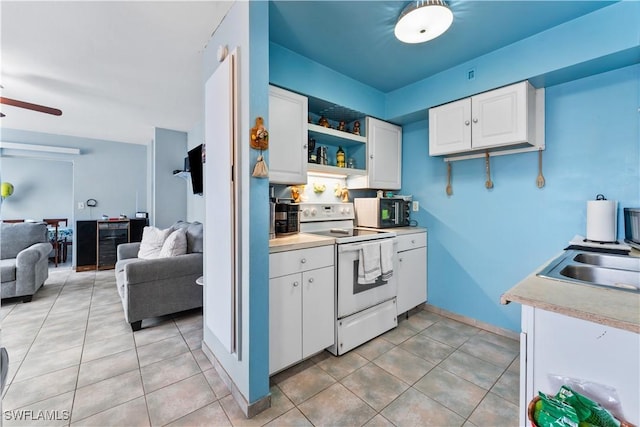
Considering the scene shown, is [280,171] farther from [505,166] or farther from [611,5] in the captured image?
[611,5]

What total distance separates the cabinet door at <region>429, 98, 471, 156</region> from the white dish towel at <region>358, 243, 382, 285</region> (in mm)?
1125

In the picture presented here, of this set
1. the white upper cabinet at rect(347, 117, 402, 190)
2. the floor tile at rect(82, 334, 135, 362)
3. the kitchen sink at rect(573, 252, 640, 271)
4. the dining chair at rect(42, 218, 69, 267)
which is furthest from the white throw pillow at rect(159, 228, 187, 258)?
the dining chair at rect(42, 218, 69, 267)

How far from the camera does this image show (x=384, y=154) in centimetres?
292

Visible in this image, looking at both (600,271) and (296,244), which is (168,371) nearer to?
(296,244)

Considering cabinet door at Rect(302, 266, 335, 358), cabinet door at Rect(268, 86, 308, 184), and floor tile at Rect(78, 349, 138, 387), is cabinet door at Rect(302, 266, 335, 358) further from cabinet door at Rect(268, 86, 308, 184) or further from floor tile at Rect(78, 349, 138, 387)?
floor tile at Rect(78, 349, 138, 387)

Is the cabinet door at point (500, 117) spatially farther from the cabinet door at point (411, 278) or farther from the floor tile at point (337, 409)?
the floor tile at point (337, 409)

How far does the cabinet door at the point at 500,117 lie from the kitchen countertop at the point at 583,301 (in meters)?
1.46

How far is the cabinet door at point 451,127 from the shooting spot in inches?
90.8

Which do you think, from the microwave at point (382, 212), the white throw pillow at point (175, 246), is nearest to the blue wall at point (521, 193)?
the microwave at point (382, 212)

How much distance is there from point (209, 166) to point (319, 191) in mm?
1171

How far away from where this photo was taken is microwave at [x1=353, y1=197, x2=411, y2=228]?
2.76m

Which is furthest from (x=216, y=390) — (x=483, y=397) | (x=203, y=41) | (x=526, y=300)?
(x=203, y=41)

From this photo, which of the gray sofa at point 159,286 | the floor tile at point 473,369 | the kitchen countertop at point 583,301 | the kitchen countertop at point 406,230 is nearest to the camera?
the kitchen countertop at point 583,301

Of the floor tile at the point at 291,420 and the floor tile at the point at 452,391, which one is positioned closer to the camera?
the floor tile at the point at 291,420
